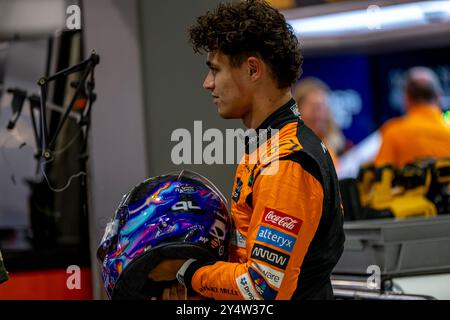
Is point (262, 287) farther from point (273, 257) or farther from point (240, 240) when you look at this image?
point (240, 240)

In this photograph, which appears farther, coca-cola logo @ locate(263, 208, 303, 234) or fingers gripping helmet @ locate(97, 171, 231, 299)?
fingers gripping helmet @ locate(97, 171, 231, 299)

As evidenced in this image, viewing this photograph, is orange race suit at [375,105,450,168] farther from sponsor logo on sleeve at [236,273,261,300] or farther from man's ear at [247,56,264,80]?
sponsor logo on sleeve at [236,273,261,300]

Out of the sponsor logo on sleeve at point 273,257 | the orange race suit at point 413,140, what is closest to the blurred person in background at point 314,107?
the orange race suit at point 413,140

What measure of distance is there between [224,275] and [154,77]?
92 centimetres

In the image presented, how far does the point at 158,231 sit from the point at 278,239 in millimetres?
299

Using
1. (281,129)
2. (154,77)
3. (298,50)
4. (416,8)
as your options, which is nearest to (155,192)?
(281,129)

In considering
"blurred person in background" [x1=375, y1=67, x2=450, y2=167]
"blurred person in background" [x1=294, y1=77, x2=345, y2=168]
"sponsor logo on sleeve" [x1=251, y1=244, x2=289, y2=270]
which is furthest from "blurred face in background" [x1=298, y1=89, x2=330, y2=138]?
"sponsor logo on sleeve" [x1=251, y1=244, x2=289, y2=270]

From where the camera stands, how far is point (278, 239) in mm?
1701

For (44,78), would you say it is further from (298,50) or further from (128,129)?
(298,50)

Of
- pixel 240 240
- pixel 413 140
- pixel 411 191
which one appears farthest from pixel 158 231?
pixel 413 140

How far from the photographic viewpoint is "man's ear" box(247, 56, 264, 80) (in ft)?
6.11

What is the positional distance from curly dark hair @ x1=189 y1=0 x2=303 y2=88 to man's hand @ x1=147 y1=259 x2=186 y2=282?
1.63 ft

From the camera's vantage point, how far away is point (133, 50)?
8.09 ft

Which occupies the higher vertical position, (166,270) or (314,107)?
(314,107)
